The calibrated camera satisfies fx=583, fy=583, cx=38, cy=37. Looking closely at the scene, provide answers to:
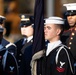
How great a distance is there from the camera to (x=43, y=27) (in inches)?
298

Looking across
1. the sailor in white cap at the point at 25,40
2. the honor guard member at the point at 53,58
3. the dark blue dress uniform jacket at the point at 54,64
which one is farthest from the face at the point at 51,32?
the sailor in white cap at the point at 25,40

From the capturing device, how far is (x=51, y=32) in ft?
25.8

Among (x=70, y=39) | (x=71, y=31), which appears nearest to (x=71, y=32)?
(x=71, y=31)

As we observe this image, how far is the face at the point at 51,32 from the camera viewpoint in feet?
25.6

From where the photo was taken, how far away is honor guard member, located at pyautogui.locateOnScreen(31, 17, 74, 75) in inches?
295

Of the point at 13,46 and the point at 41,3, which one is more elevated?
the point at 41,3

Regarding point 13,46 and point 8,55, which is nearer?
point 8,55

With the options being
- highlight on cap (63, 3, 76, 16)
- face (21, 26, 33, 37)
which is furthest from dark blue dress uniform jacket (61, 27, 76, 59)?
face (21, 26, 33, 37)

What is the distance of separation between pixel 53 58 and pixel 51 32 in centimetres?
45

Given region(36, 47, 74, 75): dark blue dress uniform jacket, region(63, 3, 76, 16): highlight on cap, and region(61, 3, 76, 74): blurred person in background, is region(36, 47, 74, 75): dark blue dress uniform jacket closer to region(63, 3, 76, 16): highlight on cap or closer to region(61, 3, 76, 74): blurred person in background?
region(61, 3, 76, 74): blurred person in background

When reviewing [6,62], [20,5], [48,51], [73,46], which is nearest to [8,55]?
[6,62]

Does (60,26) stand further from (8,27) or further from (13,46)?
(8,27)

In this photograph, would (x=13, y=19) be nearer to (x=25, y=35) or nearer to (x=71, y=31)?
(x=25, y=35)

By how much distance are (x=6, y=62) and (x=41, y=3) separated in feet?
3.34
